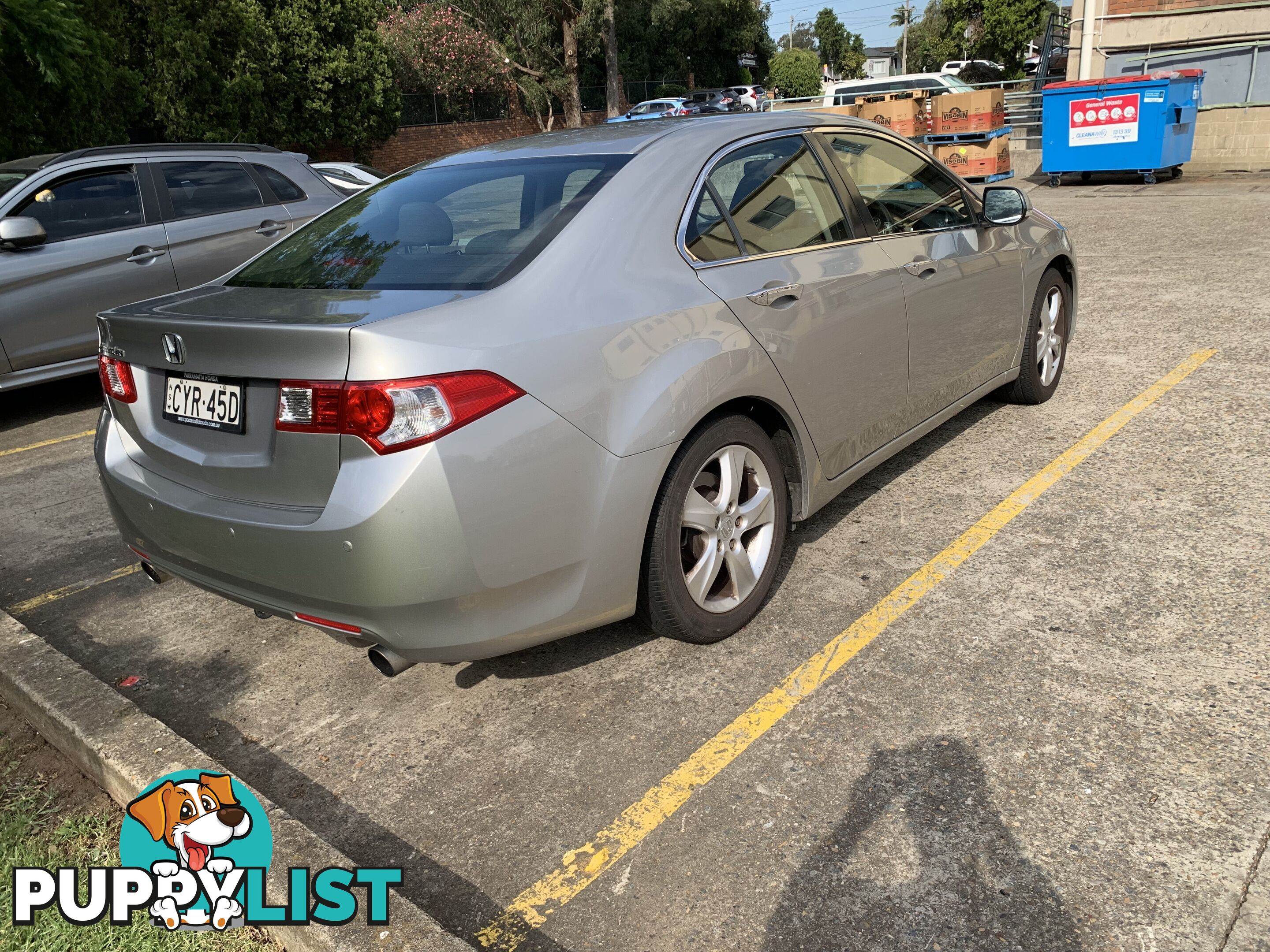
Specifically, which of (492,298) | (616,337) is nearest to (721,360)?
(616,337)

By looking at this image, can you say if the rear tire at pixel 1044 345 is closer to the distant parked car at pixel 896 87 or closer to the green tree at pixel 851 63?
the distant parked car at pixel 896 87

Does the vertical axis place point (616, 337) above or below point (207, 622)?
above

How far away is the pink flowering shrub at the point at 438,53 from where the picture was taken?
1430 inches

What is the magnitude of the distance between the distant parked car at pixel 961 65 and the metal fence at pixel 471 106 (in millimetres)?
16895

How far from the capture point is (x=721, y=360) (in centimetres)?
316

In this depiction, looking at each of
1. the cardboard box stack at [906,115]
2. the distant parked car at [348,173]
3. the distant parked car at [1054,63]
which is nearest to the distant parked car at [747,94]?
the distant parked car at [1054,63]

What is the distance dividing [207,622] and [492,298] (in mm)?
2065

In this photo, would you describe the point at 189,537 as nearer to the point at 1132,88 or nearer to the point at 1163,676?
the point at 1163,676

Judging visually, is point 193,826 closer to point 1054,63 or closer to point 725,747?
point 725,747

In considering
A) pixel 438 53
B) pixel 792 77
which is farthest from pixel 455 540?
pixel 792 77

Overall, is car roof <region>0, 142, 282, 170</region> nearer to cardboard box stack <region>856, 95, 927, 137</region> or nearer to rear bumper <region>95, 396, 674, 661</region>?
rear bumper <region>95, 396, 674, 661</region>

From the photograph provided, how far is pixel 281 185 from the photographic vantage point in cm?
815

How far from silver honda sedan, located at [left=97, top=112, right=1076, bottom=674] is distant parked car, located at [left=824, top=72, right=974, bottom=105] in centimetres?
1825

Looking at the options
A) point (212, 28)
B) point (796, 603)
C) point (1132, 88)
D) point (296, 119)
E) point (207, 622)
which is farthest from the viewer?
point (296, 119)
